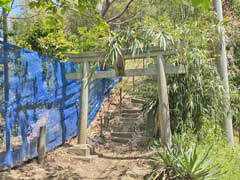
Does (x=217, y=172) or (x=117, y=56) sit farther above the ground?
(x=117, y=56)

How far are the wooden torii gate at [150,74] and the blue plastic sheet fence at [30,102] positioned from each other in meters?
0.45

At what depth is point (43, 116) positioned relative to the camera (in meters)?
6.43

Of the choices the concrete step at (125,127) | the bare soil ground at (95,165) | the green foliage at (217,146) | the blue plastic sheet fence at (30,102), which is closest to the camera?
the green foliage at (217,146)

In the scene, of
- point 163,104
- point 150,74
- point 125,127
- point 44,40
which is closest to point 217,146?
point 163,104

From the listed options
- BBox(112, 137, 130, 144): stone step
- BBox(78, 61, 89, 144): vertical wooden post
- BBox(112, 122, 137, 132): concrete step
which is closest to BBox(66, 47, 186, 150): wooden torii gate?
BBox(78, 61, 89, 144): vertical wooden post

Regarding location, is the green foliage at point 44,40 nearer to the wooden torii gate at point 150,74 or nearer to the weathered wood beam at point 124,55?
the weathered wood beam at point 124,55

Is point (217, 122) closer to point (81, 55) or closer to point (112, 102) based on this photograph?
point (81, 55)

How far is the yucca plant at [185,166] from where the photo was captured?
14.8ft

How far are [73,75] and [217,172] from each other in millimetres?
4147

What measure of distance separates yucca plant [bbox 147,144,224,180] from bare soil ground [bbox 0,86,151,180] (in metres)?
0.51

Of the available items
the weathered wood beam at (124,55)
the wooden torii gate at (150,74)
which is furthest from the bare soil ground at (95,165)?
the weathered wood beam at (124,55)

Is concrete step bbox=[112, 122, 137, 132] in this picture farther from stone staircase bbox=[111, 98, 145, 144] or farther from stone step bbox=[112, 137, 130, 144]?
stone step bbox=[112, 137, 130, 144]

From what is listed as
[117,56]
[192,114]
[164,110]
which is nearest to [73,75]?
[117,56]

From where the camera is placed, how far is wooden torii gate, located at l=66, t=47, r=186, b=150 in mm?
6551
